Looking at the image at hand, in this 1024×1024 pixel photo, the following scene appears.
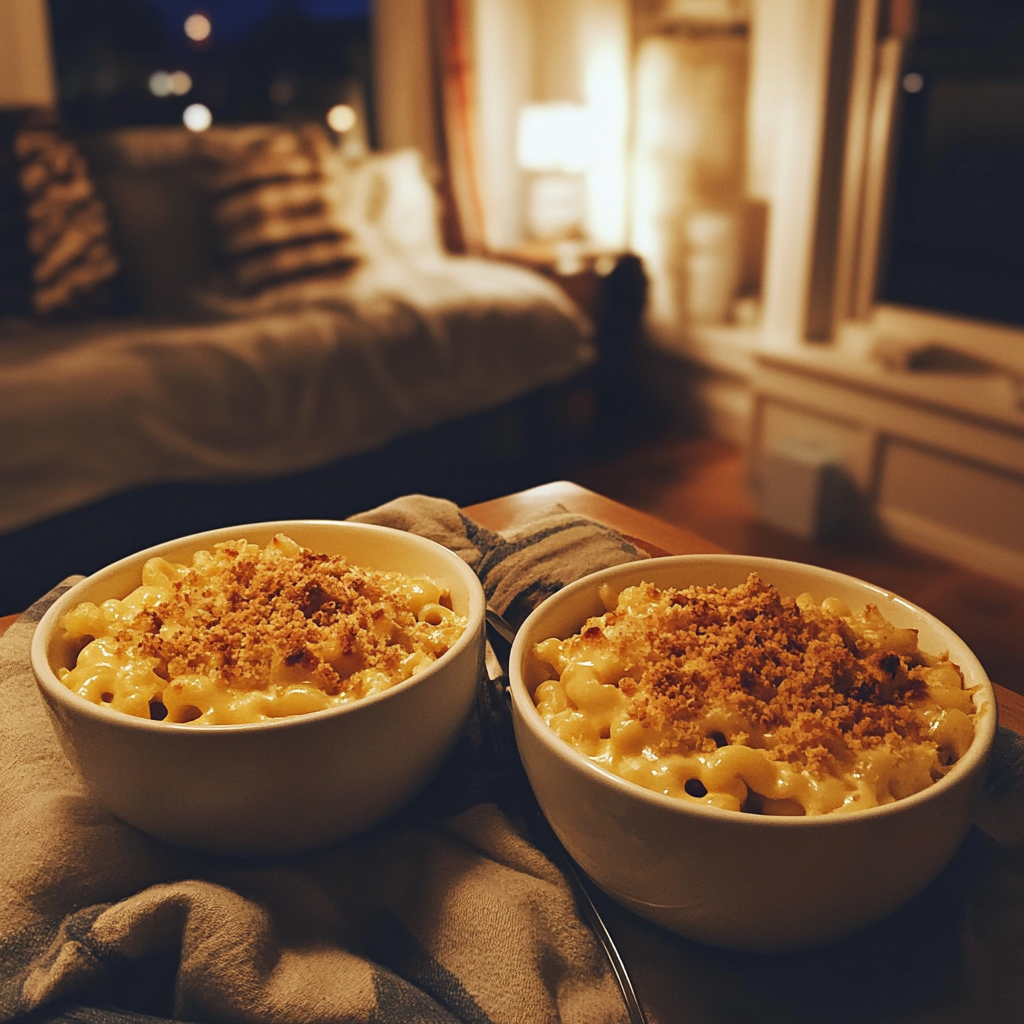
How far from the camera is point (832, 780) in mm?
464

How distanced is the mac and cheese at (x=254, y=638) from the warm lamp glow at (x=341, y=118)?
11.2ft

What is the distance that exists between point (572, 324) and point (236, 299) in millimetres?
952

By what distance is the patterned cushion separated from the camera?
2402 mm

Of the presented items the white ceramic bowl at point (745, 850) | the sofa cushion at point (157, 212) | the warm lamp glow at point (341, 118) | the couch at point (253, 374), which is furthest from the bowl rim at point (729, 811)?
the warm lamp glow at point (341, 118)

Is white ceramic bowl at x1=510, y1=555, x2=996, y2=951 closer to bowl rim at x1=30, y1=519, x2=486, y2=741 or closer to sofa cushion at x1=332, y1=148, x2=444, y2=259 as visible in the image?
bowl rim at x1=30, y1=519, x2=486, y2=741

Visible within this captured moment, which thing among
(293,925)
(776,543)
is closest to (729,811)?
(293,925)

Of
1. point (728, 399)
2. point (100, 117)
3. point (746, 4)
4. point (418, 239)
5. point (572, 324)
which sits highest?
point (746, 4)

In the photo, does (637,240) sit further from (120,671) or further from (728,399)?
(120,671)

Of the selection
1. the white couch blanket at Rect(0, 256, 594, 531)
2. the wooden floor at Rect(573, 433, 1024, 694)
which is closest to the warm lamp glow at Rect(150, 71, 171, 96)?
the white couch blanket at Rect(0, 256, 594, 531)

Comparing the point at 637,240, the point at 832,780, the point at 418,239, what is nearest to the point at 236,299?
the point at 418,239

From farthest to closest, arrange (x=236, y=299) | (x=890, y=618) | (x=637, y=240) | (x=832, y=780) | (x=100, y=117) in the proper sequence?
1. (x=637, y=240)
2. (x=100, y=117)
3. (x=236, y=299)
4. (x=890, y=618)
5. (x=832, y=780)

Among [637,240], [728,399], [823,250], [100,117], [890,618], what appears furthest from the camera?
→ [637,240]

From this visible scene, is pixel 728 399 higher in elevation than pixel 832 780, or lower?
lower

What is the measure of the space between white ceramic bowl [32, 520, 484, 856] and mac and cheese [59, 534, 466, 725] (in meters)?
0.03
